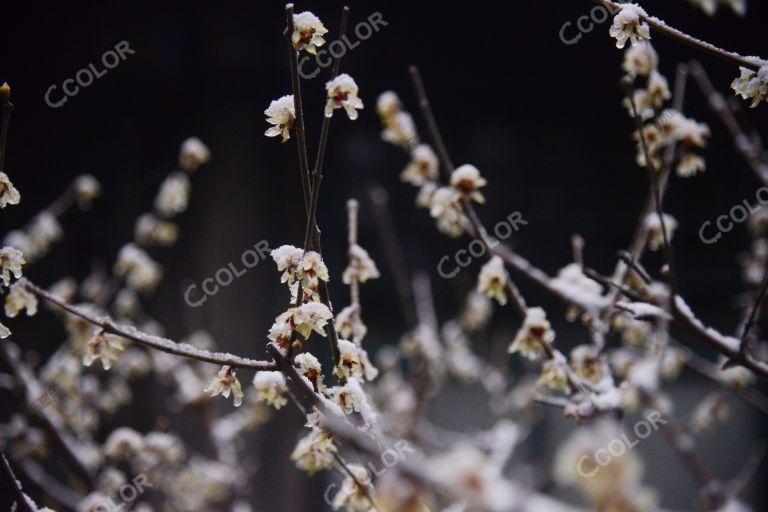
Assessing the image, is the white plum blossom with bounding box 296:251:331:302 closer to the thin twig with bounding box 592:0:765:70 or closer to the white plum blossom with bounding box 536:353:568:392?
the white plum blossom with bounding box 536:353:568:392

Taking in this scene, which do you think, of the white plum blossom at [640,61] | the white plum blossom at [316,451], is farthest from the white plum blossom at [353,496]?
the white plum blossom at [640,61]

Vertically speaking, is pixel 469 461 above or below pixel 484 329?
above

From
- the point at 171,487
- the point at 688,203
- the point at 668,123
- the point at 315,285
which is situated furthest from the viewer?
the point at 688,203

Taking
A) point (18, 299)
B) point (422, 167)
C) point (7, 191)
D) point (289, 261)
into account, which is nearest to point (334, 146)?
point (422, 167)

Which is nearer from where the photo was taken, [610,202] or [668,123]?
[668,123]

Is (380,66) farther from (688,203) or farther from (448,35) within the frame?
(688,203)

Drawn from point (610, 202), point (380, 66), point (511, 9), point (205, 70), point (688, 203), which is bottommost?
point (688, 203)

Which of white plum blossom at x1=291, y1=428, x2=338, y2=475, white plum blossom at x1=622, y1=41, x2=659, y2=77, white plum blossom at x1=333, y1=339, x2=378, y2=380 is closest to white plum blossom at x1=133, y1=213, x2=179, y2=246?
white plum blossom at x1=291, y1=428, x2=338, y2=475

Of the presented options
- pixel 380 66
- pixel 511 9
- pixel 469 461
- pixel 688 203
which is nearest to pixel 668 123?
pixel 469 461
